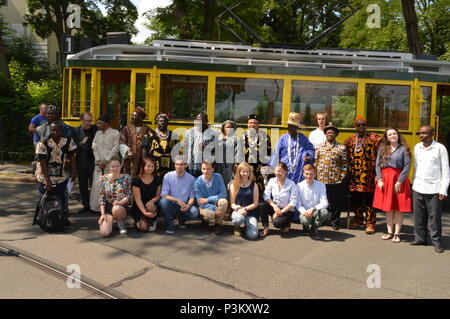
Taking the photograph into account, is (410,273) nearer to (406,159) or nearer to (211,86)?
(406,159)

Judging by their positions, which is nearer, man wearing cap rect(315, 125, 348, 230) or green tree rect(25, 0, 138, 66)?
man wearing cap rect(315, 125, 348, 230)

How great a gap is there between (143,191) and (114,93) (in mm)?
4182

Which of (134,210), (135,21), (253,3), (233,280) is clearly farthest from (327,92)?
(135,21)

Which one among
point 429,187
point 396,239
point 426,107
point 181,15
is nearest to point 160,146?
point 396,239

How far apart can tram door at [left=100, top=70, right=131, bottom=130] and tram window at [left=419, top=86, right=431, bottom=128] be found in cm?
610

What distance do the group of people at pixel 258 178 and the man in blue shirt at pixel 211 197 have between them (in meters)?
0.01

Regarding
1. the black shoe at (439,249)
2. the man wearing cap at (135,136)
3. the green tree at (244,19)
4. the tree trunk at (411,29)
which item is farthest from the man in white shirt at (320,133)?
the tree trunk at (411,29)

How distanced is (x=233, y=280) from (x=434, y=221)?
2954 millimetres

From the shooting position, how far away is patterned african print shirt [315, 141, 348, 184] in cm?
680

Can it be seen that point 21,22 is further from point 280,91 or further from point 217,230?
point 217,230

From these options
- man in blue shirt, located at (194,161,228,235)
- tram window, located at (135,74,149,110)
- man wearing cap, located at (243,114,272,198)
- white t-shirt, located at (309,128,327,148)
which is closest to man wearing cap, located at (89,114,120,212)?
tram window, located at (135,74,149,110)

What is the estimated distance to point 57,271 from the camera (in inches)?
185

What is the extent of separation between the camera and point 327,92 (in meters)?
8.71

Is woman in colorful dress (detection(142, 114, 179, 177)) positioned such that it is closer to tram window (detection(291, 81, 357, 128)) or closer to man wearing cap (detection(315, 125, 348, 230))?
man wearing cap (detection(315, 125, 348, 230))
